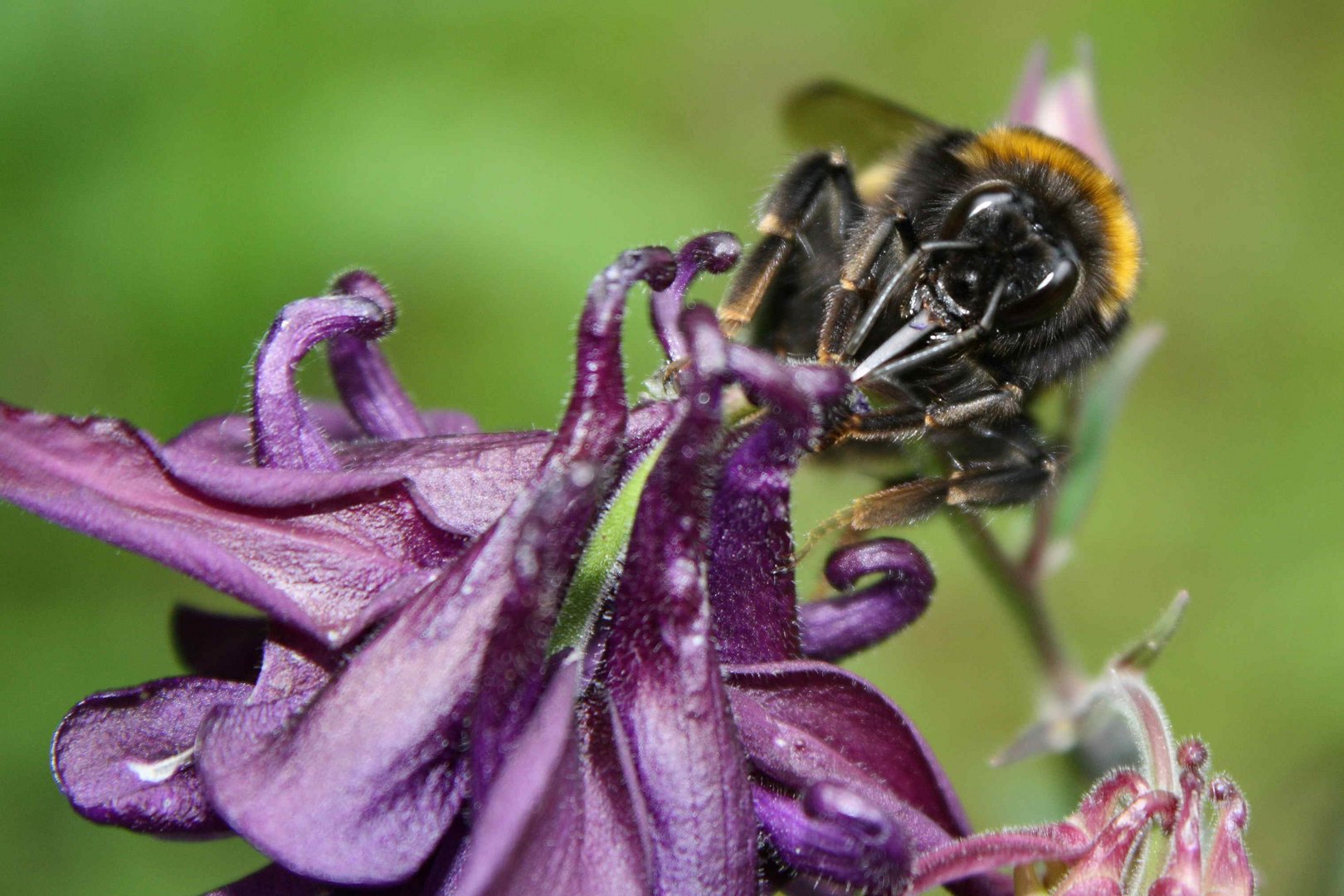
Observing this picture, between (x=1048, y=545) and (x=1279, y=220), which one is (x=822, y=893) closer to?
(x=1048, y=545)

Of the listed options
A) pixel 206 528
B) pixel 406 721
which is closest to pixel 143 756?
pixel 206 528

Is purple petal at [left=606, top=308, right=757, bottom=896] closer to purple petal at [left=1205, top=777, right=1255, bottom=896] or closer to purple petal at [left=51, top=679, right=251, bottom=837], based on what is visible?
purple petal at [left=51, top=679, right=251, bottom=837]

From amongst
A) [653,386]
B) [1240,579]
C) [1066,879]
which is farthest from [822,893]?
[1240,579]

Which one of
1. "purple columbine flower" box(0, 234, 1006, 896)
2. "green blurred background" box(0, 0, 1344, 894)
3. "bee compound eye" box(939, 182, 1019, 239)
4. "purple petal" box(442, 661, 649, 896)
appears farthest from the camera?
"green blurred background" box(0, 0, 1344, 894)

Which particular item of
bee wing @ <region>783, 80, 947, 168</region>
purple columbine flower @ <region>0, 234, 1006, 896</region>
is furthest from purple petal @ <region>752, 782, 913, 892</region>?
bee wing @ <region>783, 80, 947, 168</region>

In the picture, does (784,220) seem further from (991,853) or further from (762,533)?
(991,853)

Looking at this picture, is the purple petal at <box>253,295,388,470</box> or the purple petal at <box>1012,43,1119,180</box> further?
the purple petal at <box>1012,43,1119,180</box>

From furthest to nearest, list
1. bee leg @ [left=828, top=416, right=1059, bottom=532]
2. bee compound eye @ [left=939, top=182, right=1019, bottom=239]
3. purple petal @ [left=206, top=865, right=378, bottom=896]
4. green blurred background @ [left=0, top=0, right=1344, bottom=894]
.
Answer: green blurred background @ [left=0, top=0, right=1344, bottom=894] → bee compound eye @ [left=939, top=182, right=1019, bottom=239] → bee leg @ [left=828, top=416, right=1059, bottom=532] → purple petal @ [left=206, top=865, right=378, bottom=896]
